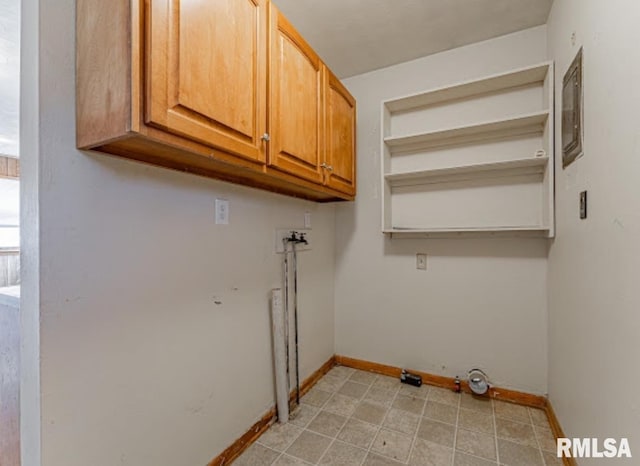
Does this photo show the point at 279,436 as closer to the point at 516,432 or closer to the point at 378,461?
the point at 378,461

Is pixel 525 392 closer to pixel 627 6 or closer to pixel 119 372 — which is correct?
pixel 627 6

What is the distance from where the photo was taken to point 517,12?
185 cm

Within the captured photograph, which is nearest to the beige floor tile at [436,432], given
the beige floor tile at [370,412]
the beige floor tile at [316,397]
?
the beige floor tile at [370,412]

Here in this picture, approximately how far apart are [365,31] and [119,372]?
2354 mm

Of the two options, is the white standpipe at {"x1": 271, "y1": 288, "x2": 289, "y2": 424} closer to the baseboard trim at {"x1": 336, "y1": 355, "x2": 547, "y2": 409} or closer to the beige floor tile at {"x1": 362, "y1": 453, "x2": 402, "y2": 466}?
the beige floor tile at {"x1": 362, "y1": 453, "x2": 402, "y2": 466}

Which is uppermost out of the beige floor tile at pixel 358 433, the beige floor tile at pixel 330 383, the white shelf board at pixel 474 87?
the white shelf board at pixel 474 87

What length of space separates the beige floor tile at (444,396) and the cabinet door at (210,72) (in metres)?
1.99

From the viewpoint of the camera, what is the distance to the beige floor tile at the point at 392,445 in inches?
61.7

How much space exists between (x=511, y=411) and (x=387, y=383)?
0.82 m

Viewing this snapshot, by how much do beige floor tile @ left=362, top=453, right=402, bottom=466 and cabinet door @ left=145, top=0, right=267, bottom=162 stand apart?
1595 millimetres

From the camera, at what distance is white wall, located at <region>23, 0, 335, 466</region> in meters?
0.92

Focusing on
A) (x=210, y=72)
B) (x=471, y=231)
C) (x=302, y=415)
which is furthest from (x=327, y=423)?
(x=210, y=72)

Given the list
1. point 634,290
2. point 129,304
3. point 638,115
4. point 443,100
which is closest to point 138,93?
point 129,304

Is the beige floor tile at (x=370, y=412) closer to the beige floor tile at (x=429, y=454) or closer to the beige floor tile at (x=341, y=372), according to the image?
the beige floor tile at (x=429, y=454)
